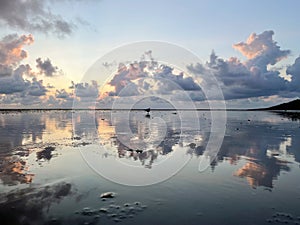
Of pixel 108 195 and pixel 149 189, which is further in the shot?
pixel 149 189

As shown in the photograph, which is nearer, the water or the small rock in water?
the water

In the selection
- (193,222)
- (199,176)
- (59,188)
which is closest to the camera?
(193,222)

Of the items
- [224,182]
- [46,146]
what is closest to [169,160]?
[224,182]

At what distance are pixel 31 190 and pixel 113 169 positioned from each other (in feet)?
19.0

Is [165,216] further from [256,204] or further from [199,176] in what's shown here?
[199,176]

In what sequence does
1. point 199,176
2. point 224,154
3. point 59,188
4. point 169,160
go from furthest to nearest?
point 224,154
point 169,160
point 199,176
point 59,188

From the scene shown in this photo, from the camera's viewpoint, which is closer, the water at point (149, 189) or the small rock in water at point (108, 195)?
the water at point (149, 189)

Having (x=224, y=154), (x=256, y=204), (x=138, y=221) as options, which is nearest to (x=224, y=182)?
(x=256, y=204)

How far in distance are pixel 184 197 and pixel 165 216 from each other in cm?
238

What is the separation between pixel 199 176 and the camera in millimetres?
16062

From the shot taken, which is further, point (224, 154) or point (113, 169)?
point (224, 154)

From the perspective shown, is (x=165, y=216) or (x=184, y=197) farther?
(x=184, y=197)

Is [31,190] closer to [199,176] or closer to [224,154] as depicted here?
[199,176]

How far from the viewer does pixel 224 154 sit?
2308 cm
